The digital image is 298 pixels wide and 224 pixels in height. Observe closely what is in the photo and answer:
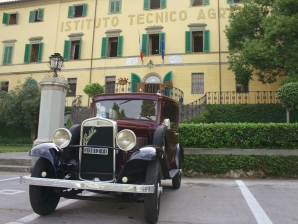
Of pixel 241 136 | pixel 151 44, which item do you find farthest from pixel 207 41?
pixel 241 136

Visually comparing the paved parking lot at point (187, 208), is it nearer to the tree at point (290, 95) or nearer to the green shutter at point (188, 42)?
the tree at point (290, 95)

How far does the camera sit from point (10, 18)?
2417cm

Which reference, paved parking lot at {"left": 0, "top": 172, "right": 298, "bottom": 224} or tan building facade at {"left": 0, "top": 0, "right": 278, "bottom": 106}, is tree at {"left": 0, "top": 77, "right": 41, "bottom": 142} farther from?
paved parking lot at {"left": 0, "top": 172, "right": 298, "bottom": 224}

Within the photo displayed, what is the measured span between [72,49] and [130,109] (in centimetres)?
1914

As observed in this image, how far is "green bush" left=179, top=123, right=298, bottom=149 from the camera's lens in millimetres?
8547

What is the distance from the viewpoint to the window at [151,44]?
20183 mm

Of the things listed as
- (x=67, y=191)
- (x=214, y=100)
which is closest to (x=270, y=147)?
(x=67, y=191)

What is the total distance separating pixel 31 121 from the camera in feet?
59.3

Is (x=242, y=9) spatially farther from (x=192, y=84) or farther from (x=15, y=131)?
(x=15, y=131)

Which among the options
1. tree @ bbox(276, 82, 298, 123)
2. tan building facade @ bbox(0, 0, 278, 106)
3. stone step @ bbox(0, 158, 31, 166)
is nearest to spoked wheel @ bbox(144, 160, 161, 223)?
stone step @ bbox(0, 158, 31, 166)

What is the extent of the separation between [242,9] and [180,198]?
14.2m

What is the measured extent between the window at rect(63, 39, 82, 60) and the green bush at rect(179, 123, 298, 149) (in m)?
15.6

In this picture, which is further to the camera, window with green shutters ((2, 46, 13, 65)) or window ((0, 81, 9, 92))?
window with green shutters ((2, 46, 13, 65))

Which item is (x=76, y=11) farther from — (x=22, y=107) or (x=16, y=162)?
(x=16, y=162)
